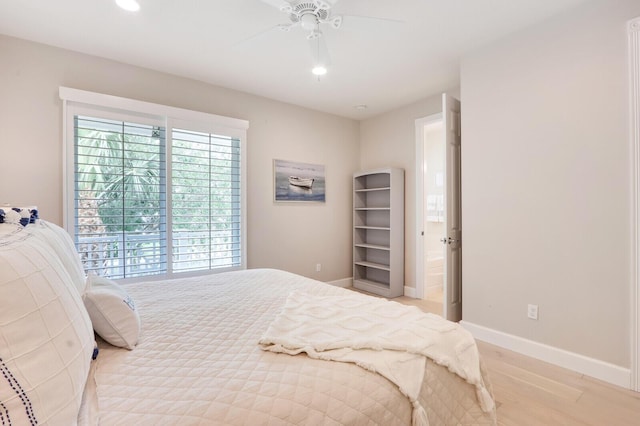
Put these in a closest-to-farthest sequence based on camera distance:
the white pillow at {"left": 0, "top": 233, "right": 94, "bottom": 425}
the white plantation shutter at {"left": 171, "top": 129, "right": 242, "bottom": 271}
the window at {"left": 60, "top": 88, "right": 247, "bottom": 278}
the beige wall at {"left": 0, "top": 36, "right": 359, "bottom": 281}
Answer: the white pillow at {"left": 0, "top": 233, "right": 94, "bottom": 425}
the beige wall at {"left": 0, "top": 36, "right": 359, "bottom": 281}
the window at {"left": 60, "top": 88, "right": 247, "bottom": 278}
the white plantation shutter at {"left": 171, "top": 129, "right": 242, "bottom": 271}

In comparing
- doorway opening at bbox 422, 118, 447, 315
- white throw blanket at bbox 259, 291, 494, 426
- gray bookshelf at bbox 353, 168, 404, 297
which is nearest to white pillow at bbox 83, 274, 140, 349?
white throw blanket at bbox 259, 291, 494, 426

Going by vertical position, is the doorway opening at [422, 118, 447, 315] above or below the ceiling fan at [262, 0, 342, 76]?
below

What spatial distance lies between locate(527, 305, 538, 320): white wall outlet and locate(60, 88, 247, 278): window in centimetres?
285

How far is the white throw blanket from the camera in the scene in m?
1.08

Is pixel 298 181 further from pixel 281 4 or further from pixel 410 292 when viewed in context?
pixel 281 4

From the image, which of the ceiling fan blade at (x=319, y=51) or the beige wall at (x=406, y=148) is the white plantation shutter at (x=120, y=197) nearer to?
the ceiling fan blade at (x=319, y=51)

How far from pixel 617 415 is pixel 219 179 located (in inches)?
145

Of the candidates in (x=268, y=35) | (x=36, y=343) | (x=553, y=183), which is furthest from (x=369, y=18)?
(x=36, y=343)

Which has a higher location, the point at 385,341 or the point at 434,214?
the point at 434,214

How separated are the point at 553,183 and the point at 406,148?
2.12 metres

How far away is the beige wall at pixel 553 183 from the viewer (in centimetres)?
205

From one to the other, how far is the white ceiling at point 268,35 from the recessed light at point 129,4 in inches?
1.5

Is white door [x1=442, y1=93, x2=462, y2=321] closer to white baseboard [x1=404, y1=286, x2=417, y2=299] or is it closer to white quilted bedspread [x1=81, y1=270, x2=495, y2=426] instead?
white baseboard [x1=404, y1=286, x2=417, y2=299]

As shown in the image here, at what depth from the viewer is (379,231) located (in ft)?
15.4
